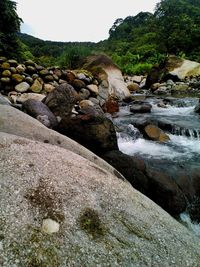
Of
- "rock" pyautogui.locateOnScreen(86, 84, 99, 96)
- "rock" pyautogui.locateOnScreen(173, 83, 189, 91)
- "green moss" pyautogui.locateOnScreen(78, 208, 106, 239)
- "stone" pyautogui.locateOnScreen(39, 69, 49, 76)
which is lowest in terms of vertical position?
"rock" pyautogui.locateOnScreen(173, 83, 189, 91)

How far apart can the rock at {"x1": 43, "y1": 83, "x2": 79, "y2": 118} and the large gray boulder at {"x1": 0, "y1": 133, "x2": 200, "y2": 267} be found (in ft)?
15.2

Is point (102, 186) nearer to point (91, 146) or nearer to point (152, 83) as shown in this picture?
point (91, 146)

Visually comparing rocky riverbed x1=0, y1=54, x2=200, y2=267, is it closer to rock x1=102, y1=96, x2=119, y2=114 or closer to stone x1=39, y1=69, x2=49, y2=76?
stone x1=39, y1=69, x2=49, y2=76

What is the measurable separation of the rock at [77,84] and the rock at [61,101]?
9.71 ft

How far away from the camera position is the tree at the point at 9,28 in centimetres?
1393

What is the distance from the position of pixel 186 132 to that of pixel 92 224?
729 cm

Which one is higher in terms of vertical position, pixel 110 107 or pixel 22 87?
pixel 22 87

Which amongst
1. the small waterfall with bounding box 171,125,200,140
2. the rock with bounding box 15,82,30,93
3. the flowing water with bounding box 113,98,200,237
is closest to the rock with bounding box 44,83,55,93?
the rock with bounding box 15,82,30,93

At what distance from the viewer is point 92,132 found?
5.71 meters

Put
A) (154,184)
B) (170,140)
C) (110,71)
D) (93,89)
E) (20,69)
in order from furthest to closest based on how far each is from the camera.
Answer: (110,71) → (93,89) → (20,69) → (170,140) → (154,184)

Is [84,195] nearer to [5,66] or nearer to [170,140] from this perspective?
[170,140]

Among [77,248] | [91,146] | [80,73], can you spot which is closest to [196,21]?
[80,73]

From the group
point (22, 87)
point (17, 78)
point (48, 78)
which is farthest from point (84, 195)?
point (48, 78)

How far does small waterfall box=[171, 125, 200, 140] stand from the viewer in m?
8.83
